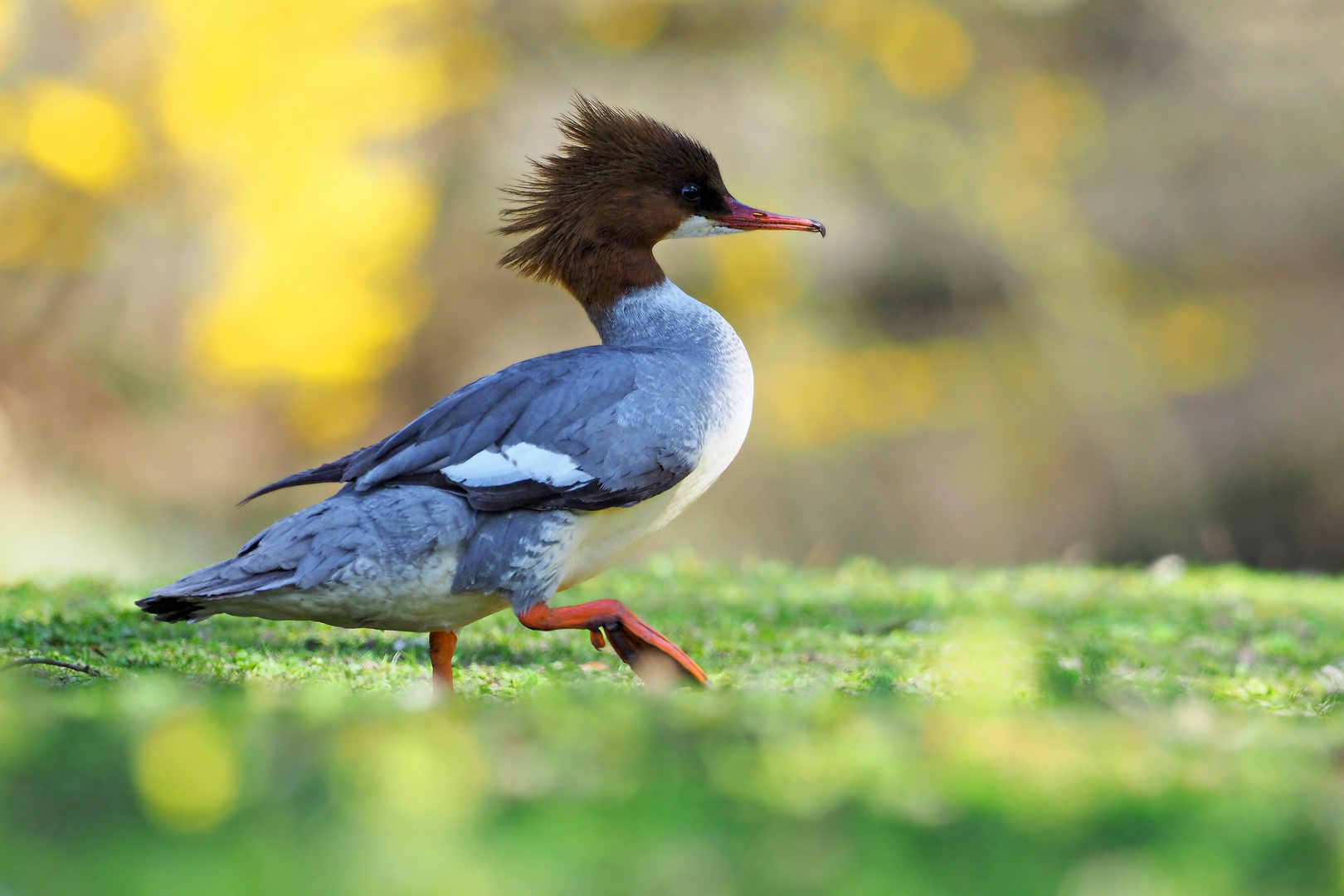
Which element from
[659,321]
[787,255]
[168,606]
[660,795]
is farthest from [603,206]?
[787,255]

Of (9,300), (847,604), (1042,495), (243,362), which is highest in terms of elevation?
(9,300)

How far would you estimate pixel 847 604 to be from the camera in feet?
19.3

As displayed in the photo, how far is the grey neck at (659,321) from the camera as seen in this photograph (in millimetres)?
4594

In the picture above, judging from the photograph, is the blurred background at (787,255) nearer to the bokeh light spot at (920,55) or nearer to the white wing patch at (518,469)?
the bokeh light spot at (920,55)

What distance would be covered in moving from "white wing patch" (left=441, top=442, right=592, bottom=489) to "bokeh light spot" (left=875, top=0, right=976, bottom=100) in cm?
1049

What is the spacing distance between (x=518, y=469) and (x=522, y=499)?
0.33 feet

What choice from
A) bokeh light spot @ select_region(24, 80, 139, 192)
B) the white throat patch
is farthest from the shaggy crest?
bokeh light spot @ select_region(24, 80, 139, 192)

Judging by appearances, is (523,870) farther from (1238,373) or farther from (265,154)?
(1238,373)

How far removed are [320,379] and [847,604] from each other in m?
8.50

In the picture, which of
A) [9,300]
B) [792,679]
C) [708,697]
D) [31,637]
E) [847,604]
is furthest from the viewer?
[9,300]

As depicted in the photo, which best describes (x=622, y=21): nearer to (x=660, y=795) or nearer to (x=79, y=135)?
(x=79, y=135)

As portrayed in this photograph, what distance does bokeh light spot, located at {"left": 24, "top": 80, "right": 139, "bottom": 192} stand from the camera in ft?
40.3

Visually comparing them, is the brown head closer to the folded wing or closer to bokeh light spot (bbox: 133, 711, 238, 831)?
the folded wing

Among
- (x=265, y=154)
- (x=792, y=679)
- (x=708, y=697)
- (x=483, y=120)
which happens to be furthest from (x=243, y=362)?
(x=708, y=697)
